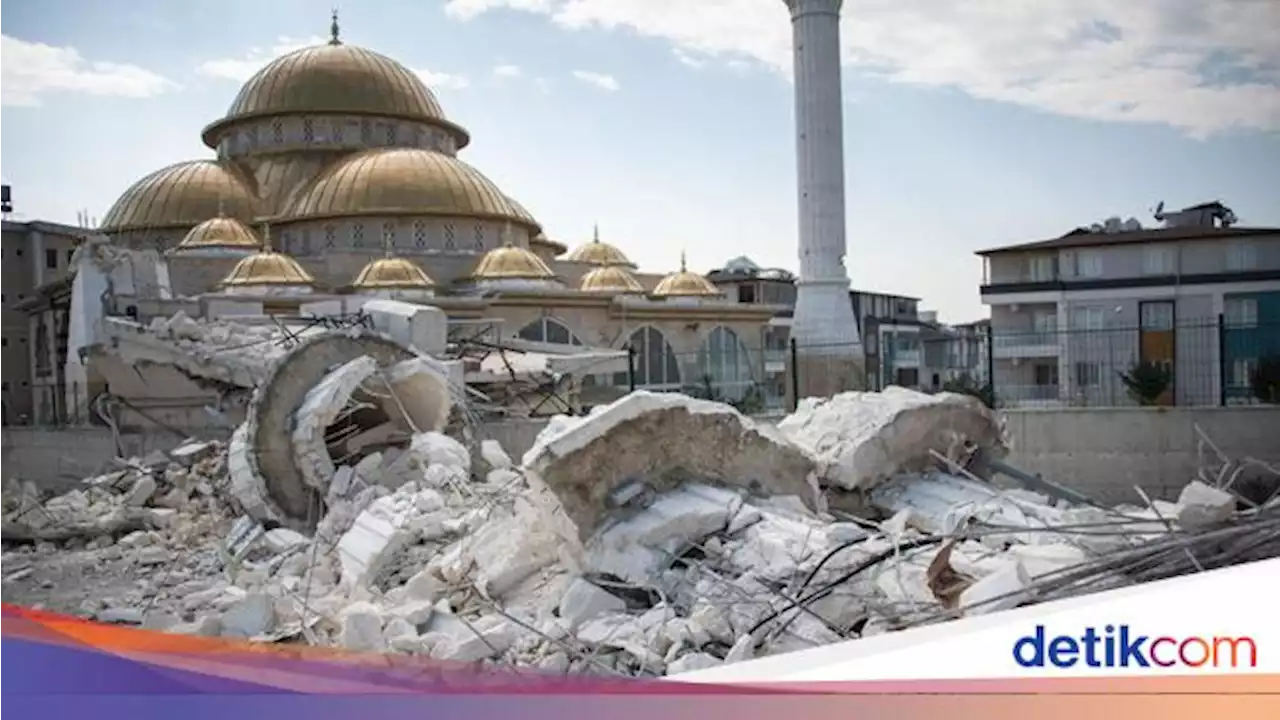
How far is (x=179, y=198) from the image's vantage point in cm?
373

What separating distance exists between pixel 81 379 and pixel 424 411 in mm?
1208

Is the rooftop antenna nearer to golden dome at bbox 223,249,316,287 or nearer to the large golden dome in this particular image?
the large golden dome

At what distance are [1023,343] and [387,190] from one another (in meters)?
6.51

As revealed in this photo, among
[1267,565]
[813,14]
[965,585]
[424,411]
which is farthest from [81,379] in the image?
[1267,565]

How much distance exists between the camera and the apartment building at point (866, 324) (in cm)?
301

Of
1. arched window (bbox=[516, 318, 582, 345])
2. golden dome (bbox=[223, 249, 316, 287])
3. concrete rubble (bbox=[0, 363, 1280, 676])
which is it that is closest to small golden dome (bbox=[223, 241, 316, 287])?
golden dome (bbox=[223, 249, 316, 287])

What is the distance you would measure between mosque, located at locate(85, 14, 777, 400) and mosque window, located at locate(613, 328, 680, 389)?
0.04 feet

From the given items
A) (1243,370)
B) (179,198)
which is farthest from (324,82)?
(1243,370)

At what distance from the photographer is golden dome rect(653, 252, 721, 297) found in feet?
10.00

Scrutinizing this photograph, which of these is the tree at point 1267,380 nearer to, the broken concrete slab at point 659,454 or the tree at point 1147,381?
the tree at point 1147,381

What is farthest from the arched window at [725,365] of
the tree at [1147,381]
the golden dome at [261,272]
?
the golden dome at [261,272]

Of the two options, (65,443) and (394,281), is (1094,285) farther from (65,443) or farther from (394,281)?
(394,281)

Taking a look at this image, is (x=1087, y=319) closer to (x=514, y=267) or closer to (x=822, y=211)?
(x=822, y=211)

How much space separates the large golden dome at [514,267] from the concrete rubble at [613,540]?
10.8ft
